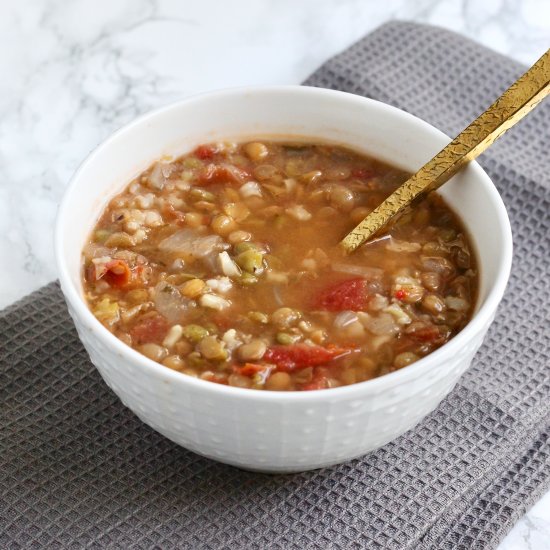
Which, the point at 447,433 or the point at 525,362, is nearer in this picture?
the point at 447,433

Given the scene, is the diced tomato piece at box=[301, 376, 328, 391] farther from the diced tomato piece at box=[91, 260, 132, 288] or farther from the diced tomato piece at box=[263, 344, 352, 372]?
the diced tomato piece at box=[91, 260, 132, 288]

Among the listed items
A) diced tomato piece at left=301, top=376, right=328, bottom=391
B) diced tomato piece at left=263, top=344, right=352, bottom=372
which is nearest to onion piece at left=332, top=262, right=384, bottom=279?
diced tomato piece at left=263, top=344, right=352, bottom=372

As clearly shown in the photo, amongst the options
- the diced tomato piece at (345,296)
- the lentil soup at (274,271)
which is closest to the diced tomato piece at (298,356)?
the lentil soup at (274,271)

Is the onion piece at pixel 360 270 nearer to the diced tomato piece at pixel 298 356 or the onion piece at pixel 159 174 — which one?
the diced tomato piece at pixel 298 356

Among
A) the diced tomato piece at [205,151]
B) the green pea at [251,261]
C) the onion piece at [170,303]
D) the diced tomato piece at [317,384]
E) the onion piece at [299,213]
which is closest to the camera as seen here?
the diced tomato piece at [317,384]

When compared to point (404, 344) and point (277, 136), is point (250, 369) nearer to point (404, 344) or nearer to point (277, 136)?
point (404, 344)

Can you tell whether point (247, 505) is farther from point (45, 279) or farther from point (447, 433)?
point (45, 279)

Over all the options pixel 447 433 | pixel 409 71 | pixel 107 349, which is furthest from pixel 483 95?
pixel 107 349
